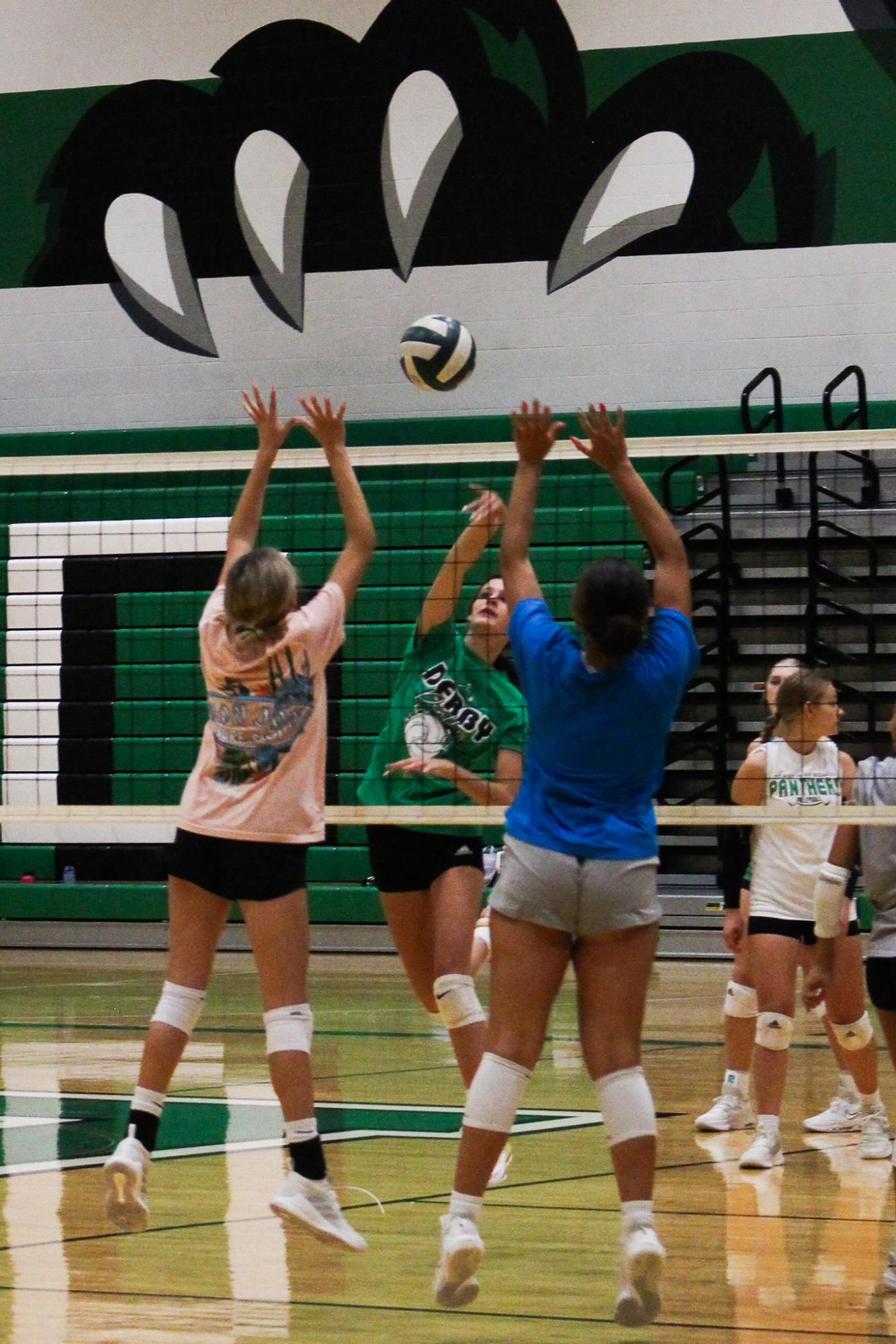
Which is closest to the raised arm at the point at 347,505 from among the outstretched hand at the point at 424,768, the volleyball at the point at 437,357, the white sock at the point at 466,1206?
the outstretched hand at the point at 424,768

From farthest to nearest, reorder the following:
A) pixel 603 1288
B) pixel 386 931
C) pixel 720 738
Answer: pixel 386 931, pixel 720 738, pixel 603 1288

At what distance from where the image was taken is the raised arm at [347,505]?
4.56 m

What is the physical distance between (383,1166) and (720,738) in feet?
20.2

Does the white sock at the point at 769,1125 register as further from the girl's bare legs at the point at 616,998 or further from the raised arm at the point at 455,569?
the girl's bare legs at the point at 616,998

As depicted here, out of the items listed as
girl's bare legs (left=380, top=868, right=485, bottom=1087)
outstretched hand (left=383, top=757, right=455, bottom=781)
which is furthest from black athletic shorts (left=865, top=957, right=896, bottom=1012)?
outstretched hand (left=383, top=757, right=455, bottom=781)

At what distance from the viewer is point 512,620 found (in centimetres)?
390

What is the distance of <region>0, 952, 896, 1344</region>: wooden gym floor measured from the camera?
3807 mm

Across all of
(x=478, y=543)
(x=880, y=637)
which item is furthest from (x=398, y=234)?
(x=478, y=543)

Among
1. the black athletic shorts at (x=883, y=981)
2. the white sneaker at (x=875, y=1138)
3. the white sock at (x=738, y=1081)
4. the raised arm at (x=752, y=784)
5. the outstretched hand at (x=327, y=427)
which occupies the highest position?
the outstretched hand at (x=327, y=427)

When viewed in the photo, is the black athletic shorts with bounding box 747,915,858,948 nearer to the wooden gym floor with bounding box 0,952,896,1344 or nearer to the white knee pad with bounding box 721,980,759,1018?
the white knee pad with bounding box 721,980,759,1018

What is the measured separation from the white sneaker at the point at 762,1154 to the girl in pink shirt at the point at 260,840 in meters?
1.62

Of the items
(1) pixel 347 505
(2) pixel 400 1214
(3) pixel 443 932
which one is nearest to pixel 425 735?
(3) pixel 443 932

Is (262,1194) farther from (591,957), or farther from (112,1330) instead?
(591,957)

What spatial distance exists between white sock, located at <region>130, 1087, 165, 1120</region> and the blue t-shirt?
1189 mm
